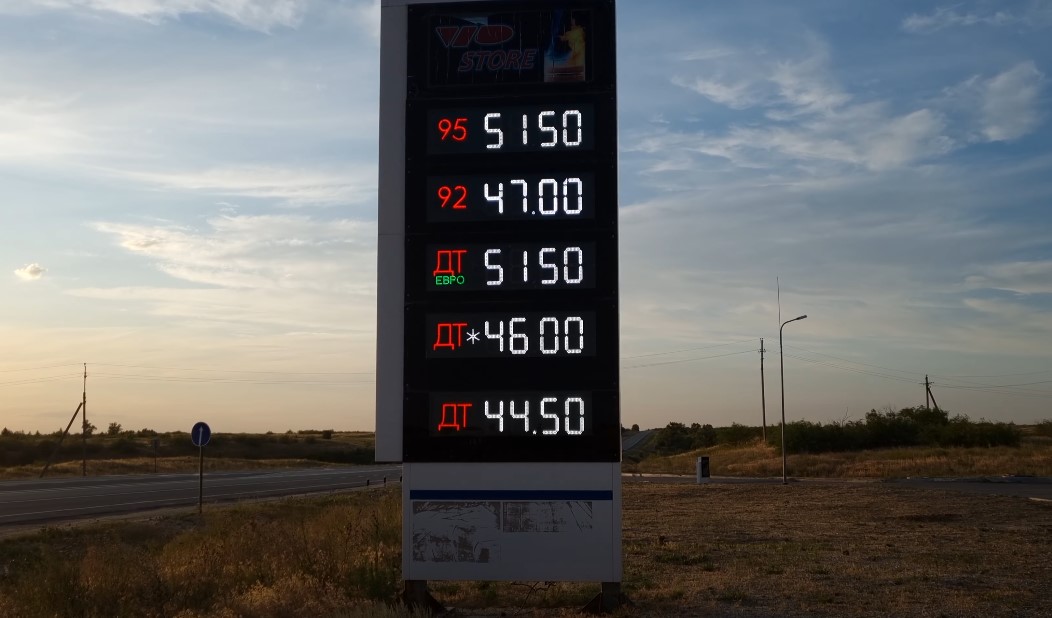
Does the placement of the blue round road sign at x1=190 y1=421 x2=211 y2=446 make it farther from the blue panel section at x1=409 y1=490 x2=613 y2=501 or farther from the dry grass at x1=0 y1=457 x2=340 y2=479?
the dry grass at x1=0 y1=457 x2=340 y2=479

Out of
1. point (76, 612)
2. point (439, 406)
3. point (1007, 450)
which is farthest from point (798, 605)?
point (1007, 450)

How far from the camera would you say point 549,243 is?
40.5ft

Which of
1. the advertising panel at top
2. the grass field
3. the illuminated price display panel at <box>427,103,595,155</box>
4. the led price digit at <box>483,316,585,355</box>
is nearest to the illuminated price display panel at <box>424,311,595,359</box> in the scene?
the led price digit at <box>483,316,585,355</box>

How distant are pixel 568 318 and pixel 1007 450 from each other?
67.5 metres

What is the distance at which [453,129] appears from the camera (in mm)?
12945

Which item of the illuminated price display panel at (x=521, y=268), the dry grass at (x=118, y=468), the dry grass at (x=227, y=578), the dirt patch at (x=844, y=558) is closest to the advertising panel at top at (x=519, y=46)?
the illuminated price display panel at (x=521, y=268)

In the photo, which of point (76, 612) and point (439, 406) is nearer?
point (76, 612)

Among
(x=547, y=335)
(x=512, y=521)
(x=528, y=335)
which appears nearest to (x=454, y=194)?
(x=528, y=335)

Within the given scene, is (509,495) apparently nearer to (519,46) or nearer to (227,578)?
(227,578)

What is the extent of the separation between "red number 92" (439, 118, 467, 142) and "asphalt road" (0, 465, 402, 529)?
22785 mm

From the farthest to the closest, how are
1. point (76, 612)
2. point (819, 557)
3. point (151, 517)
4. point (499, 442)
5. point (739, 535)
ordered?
point (151, 517) < point (739, 535) < point (819, 557) < point (499, 442) < point (76, 612)

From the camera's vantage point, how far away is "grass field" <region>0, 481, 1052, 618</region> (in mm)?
12344

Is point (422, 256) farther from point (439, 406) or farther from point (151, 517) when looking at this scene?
point (151, 517)

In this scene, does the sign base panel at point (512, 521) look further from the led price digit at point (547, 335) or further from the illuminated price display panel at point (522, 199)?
the illuminated price display panel at point (522, 199)
